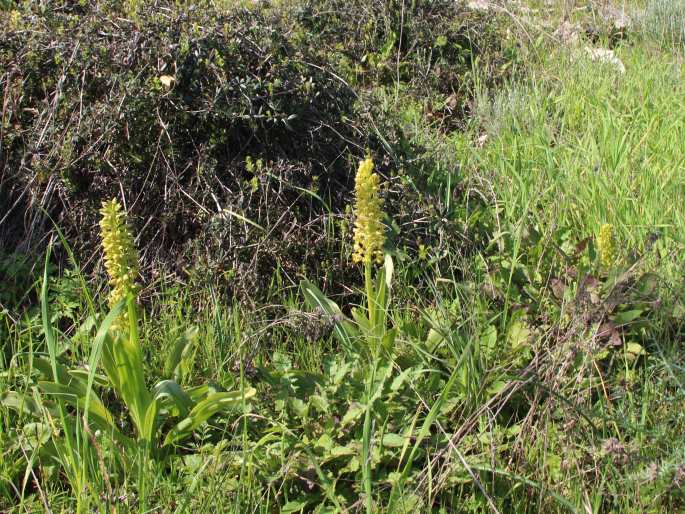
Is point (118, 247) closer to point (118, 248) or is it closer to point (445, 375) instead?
point (118, 248)

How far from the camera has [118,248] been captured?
7.52ft

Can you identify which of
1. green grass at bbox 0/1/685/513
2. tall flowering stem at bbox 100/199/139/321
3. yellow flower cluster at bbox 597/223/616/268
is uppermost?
tall flowering stem at bbox 100/199/139/321

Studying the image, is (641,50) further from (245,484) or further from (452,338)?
(245,484)

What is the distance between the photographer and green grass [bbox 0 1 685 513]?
7.36 feet

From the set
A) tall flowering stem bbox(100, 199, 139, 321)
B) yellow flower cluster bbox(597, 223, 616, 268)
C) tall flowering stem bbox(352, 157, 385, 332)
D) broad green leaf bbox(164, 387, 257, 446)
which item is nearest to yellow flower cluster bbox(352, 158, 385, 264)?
tall flowering stem bbox(352, 157, 385, 332)

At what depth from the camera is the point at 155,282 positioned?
10.6 ft

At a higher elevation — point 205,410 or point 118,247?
point 118,247

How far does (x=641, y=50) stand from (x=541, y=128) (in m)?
1.84

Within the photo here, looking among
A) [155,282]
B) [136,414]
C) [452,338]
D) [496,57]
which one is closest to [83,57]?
[155,282]

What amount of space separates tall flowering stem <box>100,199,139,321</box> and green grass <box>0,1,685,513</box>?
21 centimetres

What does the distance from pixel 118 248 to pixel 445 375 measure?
1.28 meters

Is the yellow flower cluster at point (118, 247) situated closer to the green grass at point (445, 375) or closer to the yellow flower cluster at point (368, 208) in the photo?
the green grass at point (445, 375)

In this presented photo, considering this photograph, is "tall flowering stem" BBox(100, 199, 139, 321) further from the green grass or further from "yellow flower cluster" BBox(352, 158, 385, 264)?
"yellow flower cluster" BBox(352, 158, 385, 264)

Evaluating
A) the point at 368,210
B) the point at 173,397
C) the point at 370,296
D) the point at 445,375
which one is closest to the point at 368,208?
the point at 368,210
